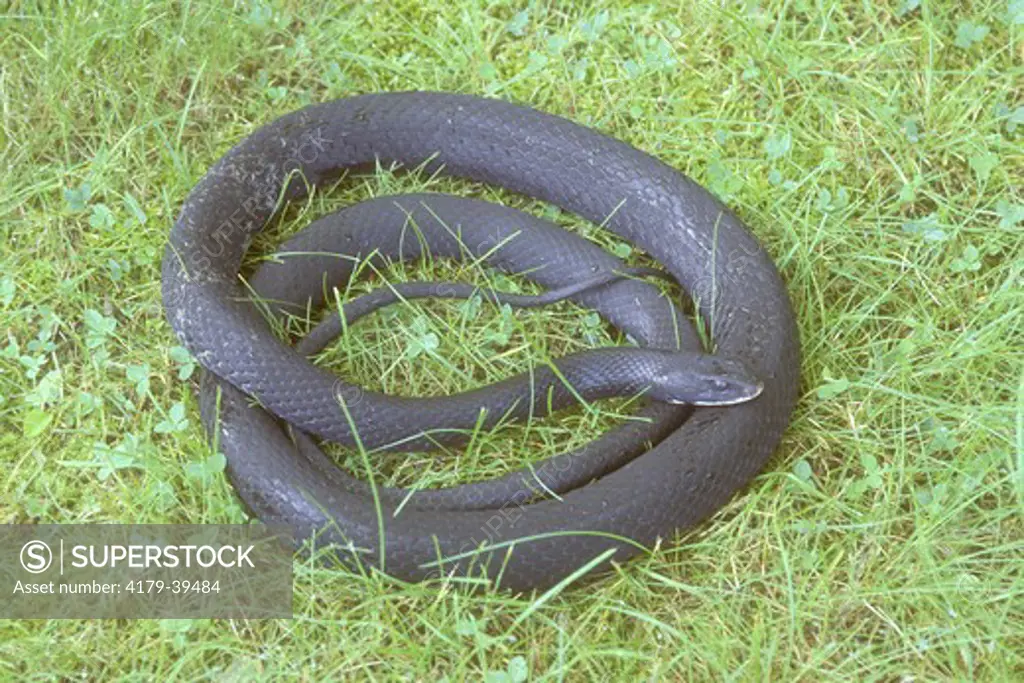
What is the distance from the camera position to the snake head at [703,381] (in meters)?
3.58

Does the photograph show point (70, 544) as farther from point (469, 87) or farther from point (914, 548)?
point (914, 548)

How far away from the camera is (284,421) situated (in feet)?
12.2

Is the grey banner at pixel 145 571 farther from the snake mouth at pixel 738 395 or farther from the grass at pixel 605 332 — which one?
the snake mouth at pixel 738 395

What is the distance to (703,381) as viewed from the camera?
3623 mm

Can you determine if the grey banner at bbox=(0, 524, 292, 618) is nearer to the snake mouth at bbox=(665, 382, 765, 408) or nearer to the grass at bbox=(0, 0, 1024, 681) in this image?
the grass at bbox=(0, 0, 1024, 681)

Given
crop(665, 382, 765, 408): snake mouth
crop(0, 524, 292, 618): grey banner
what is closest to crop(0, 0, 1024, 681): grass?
crop(0, 524, 292, 618): grey banner

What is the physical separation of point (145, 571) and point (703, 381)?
1.90 metres

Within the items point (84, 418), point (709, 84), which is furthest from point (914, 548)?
point (84, 418)

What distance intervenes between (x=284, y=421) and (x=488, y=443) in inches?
27.3

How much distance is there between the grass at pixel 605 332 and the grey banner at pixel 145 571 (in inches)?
2.3

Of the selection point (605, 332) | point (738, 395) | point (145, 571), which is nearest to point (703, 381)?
point (738, 395)

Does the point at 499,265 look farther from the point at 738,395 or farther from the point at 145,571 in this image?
the point at 145,571

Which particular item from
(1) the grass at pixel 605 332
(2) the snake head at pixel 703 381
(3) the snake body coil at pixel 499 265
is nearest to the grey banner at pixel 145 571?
(1) the grass at pixel 605 332

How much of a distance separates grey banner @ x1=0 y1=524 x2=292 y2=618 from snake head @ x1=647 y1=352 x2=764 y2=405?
1.34 metres
